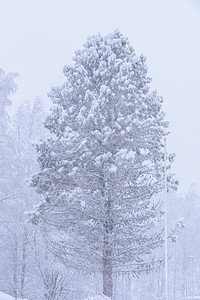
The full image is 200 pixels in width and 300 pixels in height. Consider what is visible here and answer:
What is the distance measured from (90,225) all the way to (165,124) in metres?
4.03

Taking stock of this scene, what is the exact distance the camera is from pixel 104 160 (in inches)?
470

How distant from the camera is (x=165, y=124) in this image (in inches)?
539

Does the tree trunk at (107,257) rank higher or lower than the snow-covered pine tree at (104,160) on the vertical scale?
lower

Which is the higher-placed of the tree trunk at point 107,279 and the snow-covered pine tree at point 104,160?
the snow-covered pine tree at point 104,160

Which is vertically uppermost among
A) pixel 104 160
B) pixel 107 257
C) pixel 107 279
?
pixel 104 160

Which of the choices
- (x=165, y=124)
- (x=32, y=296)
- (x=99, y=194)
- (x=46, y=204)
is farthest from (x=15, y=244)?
(x=165, y=124)

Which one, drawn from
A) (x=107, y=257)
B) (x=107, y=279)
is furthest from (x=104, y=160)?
(x=107, y=279)

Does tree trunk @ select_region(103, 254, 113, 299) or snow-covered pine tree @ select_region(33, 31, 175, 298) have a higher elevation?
snow-covered pine tree @ select_region(33, 31, 175, 298)

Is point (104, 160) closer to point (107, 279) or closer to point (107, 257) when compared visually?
point (107, 257)

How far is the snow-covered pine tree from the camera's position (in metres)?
12.3

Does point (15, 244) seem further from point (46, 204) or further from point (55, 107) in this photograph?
point (55, 107)

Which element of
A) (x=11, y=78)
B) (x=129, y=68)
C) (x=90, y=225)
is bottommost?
(x=90, y=225)

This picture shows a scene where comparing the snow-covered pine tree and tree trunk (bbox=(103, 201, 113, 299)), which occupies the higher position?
the snow-covered pine tree

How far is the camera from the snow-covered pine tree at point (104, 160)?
12.3 meters
